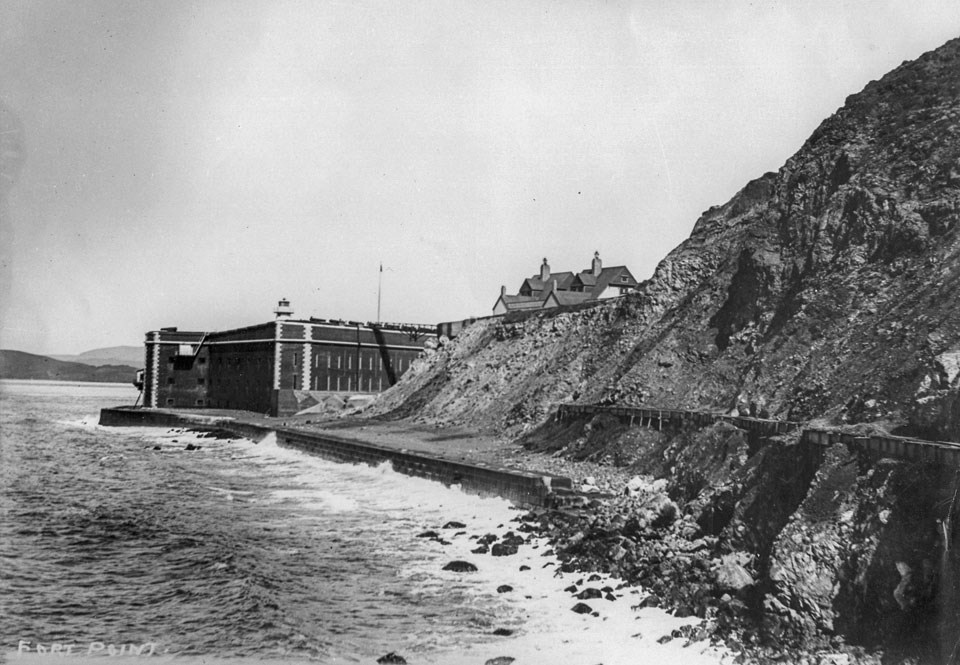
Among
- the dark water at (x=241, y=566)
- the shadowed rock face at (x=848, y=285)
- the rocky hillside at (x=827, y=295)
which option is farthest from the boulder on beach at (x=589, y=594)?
the shadowed rock face at (x=848, y=285)

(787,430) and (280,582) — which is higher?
(787,430)

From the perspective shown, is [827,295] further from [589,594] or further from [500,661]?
[500,661]

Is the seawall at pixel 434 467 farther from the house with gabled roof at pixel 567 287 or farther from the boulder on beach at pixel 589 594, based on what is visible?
the house with gabled roof at pixel 567 287

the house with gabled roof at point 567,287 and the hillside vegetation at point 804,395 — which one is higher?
the house with gabled roof at point 567,287

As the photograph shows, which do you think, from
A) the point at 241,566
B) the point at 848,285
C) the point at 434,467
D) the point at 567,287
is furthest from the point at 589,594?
the point at 567,287

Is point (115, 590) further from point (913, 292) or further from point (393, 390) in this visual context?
point (393, 390)

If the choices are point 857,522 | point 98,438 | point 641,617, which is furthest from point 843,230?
point 98,438

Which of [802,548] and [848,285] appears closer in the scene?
[802,548]
